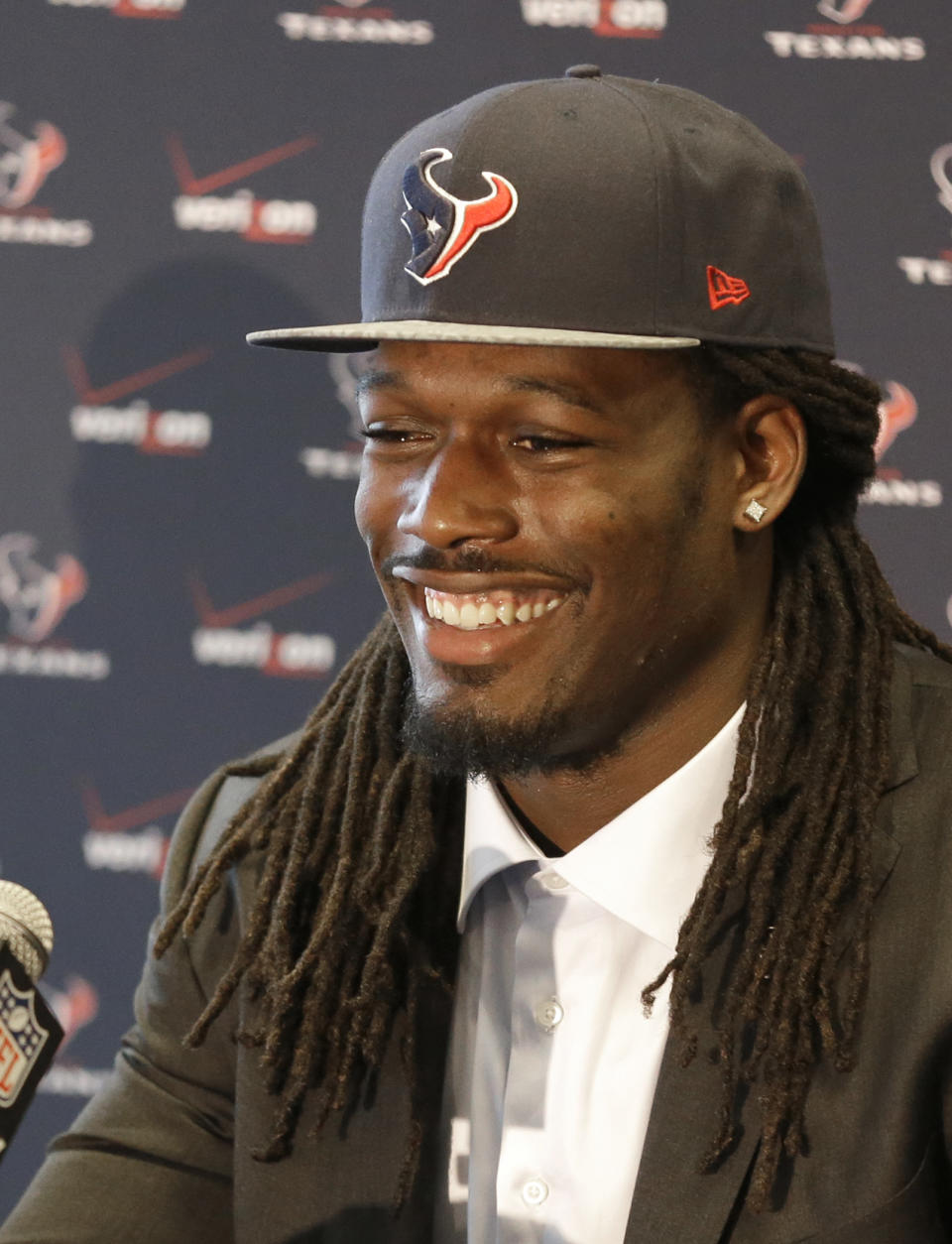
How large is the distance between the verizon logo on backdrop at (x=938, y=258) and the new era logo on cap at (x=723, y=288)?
1006 millimetres

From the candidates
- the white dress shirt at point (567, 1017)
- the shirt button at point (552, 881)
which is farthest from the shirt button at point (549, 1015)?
the shirt button at point (552, 881)

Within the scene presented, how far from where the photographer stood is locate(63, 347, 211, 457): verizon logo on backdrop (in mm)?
2365

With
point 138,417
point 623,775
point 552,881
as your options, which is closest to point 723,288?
point 623,775

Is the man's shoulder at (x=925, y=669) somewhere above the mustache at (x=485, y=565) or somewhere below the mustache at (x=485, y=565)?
below

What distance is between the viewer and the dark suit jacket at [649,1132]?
125 centimetres

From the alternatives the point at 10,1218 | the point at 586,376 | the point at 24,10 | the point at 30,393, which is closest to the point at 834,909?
the point at 586,376

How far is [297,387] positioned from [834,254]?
2.70 ft

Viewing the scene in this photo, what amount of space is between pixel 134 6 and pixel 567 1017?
1.68m

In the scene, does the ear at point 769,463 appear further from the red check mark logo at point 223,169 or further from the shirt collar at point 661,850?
the red check mark logo at point 223,169

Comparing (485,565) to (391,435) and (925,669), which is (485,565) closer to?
(391,435)

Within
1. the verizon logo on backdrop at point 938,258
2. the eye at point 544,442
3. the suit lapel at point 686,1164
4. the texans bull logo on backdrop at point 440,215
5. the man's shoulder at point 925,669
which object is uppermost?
the verizon logo on backdrop at point 938,258

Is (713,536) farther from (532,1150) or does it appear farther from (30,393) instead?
(30,393)

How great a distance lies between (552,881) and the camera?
1450 millimetres

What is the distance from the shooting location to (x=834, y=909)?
4.26ft
